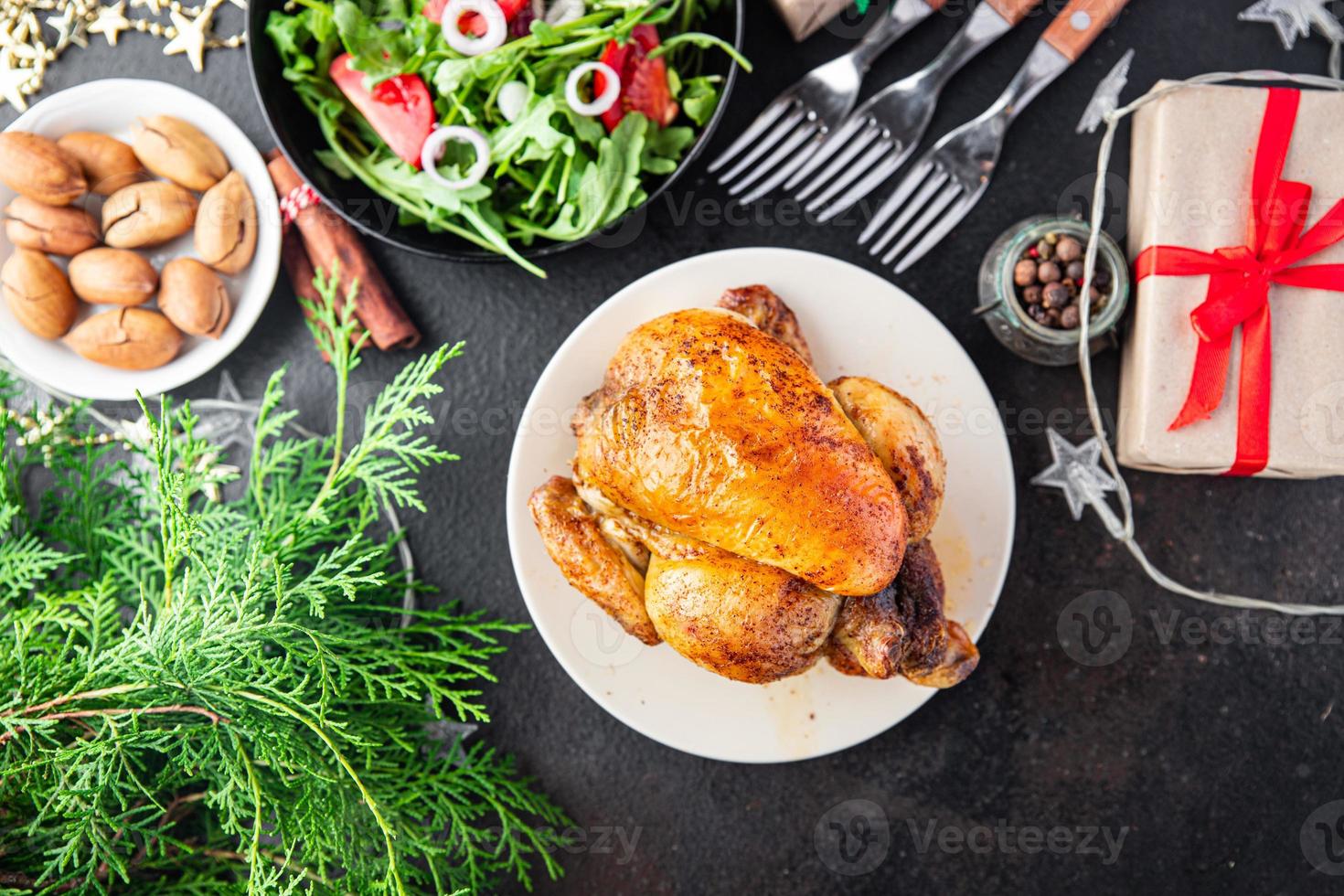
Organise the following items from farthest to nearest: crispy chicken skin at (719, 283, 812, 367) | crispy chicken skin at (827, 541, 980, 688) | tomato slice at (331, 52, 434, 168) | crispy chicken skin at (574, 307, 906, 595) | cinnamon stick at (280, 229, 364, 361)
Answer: cinnamon stick at (280, 229, 364, 361), tomato slice at (331, 52, 434, 168), crispy chicken skin at (719, 283, 812, 367), crispy chicken skin at (827, 541, 980, 688), crispy chicken skin at (574, 307, 906, 595)

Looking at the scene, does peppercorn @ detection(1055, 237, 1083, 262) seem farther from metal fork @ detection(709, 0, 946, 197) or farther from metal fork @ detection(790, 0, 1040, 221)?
metal fork @ detection(709, 0, 946, 197)

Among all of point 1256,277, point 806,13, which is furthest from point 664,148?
point 1256,277

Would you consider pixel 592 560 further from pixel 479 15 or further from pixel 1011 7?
pixel 1011 7

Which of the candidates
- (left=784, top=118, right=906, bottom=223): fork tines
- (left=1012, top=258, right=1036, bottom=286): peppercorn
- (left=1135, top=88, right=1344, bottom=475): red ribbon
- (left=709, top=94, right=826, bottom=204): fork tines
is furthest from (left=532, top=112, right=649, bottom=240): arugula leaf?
(left=1135, top=88, right=1344, bottom=475): red ribbon

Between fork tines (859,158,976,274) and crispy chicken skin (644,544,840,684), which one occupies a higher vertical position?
fork tines (859,158,976,274)

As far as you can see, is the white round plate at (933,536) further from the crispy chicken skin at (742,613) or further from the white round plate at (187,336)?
the white round plate at (187,336)

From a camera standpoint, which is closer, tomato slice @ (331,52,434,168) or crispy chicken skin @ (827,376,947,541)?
crispy chicken skin @ (827,376,947,541)
